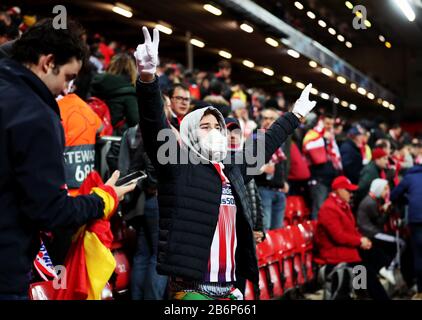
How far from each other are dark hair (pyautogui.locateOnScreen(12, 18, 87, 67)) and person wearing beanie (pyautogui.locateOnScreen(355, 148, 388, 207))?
830cm

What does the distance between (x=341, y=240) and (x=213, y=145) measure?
16.0 feet

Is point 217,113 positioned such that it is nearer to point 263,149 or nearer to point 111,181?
point 263,149

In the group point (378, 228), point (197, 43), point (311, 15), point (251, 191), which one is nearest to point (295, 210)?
point (378, 228)

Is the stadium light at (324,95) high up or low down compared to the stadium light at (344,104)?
down

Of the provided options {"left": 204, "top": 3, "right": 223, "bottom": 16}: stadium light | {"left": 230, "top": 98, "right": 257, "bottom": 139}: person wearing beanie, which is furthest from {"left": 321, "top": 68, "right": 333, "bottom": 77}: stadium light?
{"left": 230, "top": 98, "right": 257, "bottom": 139}: person wearing beanie

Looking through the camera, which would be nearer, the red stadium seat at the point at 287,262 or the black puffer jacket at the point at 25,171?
the black puffer jacket at the point at 25,171

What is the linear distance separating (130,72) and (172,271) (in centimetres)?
355

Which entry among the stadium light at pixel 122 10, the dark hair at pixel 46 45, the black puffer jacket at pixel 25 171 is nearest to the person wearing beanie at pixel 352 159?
the stadium light at pixel 122 10

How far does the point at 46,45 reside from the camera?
2.78 meters

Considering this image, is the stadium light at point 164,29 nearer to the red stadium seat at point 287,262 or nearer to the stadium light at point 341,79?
the stadium light at point 341,79

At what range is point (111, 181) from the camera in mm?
3408

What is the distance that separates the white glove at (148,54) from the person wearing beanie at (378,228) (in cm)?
607

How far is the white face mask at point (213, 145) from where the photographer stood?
12.7ft
